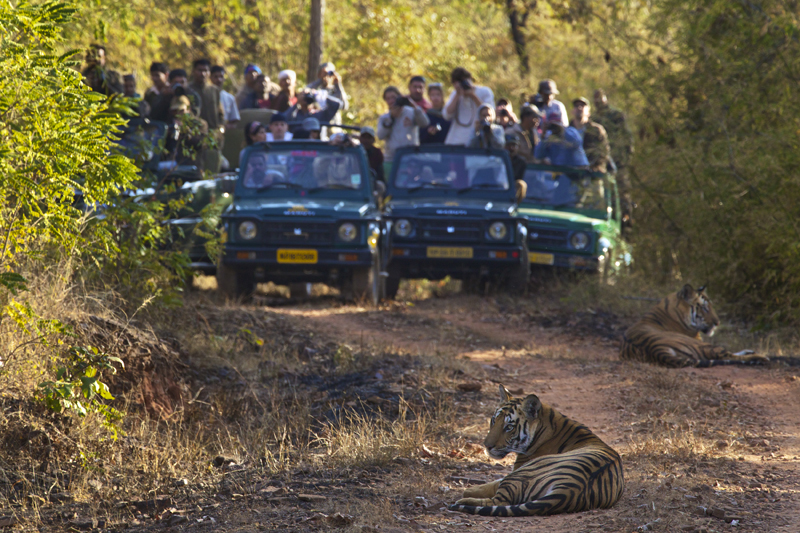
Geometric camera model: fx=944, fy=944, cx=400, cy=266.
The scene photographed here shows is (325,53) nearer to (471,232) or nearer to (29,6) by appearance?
(471,232)

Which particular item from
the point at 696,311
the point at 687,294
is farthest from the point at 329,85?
the point at 696,311

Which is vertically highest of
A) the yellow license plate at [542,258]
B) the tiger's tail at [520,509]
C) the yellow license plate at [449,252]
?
the yellow license plate at [449,252]

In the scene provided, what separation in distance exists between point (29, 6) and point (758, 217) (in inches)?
297

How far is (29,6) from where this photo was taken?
5418mm

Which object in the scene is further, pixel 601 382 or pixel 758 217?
pixel 758 217

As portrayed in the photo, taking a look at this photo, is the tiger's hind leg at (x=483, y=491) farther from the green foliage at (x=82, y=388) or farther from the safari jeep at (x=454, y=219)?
the safari jeep at (x=454, y=219)

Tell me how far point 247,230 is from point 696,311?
5130mm

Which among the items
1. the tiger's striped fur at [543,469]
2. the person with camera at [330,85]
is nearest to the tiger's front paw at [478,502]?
the tiger's striped fur at [543,469]

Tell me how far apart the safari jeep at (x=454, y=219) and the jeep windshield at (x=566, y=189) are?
1.08 m

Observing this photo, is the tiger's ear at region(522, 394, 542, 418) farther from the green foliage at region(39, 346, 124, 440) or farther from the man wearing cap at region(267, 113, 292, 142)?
the man wearing cap at region(267, 113, 292, 142)

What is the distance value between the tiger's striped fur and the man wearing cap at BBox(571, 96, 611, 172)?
8861 millimetres

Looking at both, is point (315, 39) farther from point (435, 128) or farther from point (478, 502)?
point (478, 502)

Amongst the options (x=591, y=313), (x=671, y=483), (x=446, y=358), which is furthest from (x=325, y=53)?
(x=671, y=483)

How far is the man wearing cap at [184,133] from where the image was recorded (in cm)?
830
